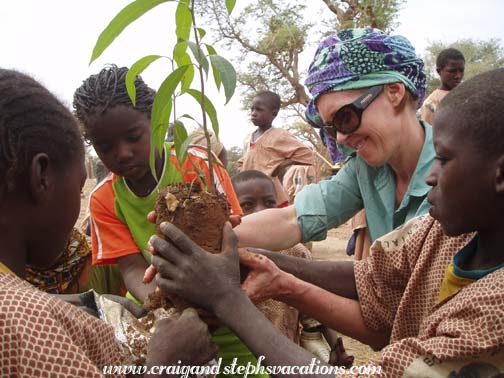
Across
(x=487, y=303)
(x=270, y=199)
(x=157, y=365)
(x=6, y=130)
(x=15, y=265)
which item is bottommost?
(x=270, y=199)

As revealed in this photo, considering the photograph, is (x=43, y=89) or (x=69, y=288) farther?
(x=69, y=288)

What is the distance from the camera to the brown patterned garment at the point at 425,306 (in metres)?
0.93

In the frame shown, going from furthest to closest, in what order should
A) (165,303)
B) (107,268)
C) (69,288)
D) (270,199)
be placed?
(270,199) < (107,268) < (69,288) < (165,303)

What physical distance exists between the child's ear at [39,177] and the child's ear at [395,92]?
4.15 feet

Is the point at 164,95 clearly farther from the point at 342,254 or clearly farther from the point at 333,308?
the point at 342,254

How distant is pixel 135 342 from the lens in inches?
48.8

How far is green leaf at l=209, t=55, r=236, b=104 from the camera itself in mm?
1212

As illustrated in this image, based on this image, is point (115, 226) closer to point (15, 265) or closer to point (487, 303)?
point (15, 265)

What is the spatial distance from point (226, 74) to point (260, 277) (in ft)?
2.07

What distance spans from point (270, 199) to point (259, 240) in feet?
3.48

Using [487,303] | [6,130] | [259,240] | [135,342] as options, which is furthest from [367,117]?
[6,130]

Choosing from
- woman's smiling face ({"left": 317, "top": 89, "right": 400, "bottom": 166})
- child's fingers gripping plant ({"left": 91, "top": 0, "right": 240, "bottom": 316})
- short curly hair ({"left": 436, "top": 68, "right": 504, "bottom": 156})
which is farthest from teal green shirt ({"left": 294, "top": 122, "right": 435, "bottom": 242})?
short curly hair ({"left": 436, "top": 68, "right": 504, "bottom": 156})

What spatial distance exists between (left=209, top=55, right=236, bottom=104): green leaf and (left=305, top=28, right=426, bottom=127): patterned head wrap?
0.68 metres

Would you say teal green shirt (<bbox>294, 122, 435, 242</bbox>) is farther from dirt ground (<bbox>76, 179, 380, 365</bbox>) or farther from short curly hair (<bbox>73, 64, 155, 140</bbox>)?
dirt ground (<bbox>76, 179, 380, 365</bbox>)
